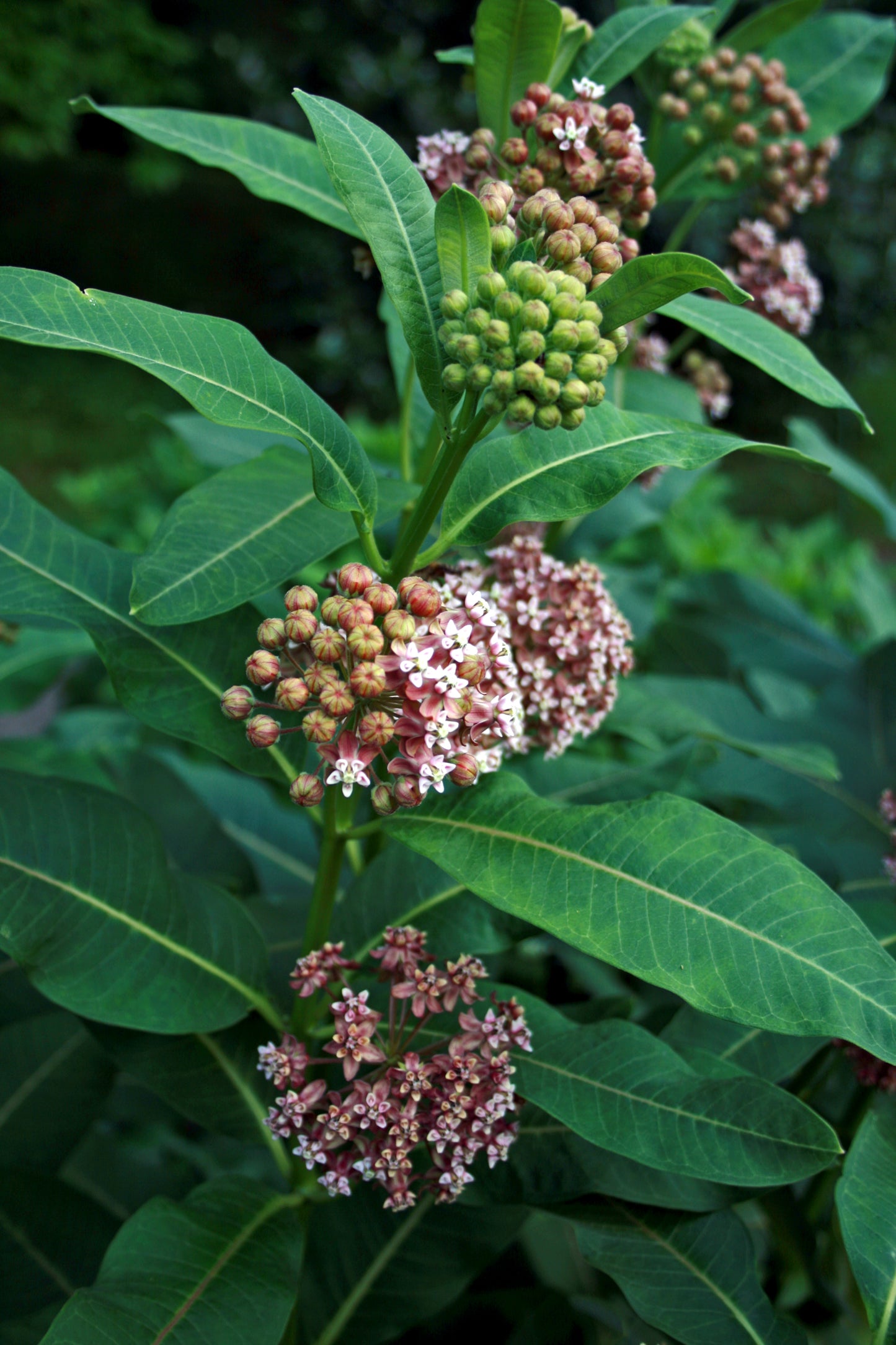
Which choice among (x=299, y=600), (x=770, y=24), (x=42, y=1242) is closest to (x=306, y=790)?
(x=299, y=600)

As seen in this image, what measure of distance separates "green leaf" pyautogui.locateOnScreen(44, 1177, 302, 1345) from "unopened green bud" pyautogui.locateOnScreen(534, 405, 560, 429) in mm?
924

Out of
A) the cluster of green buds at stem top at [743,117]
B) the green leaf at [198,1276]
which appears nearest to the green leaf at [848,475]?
the cluster of green buds at stem top at [743,117]

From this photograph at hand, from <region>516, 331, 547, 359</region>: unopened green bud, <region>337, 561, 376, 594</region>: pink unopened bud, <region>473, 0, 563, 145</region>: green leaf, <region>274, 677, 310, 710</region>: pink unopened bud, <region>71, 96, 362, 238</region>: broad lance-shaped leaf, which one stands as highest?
<region>473, 0, 563, 145</region>: green leaf

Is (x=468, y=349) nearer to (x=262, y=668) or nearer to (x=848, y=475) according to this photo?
(x=262, y=668)

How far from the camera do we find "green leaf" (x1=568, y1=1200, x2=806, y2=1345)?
112cm

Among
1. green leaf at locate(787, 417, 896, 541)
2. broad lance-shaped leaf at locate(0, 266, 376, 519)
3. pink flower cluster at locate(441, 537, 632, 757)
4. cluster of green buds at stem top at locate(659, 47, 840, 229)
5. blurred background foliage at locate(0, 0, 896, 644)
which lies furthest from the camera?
blurred background foliage at locate(0, 0, 896, 644)

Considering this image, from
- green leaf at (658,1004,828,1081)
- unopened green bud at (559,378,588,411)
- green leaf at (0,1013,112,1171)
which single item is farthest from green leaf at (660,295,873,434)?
green leaf at (0,1013,112,1171)

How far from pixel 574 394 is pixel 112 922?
78 centimetres

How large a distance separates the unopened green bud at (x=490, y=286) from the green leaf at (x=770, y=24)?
1023 mm

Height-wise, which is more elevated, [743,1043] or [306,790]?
[306,790]

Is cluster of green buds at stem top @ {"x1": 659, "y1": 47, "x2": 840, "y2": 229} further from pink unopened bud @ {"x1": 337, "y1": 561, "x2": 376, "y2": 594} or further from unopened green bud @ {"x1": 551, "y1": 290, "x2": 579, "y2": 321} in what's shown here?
pink unopened bud @ {"x1": 337, "y1": 561, "x2": 376, "y2": 594}

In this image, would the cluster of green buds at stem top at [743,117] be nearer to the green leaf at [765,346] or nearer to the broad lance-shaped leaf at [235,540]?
the green leaf at [765,346]

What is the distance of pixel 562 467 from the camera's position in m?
1.09

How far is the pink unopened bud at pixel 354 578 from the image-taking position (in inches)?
40.1
